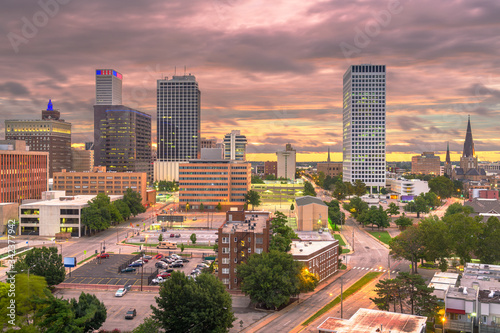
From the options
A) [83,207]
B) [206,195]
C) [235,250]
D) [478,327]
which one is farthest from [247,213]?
[206,195]

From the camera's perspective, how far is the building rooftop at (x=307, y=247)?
7225 cm

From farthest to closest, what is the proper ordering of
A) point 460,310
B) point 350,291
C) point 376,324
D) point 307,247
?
point 307,247
point 350,291
point 460,310
point 376,324

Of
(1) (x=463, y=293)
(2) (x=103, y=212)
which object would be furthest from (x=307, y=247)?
(2) (x=103, y=212)

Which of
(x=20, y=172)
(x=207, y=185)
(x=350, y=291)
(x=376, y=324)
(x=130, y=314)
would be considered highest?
(x=20, y=172)

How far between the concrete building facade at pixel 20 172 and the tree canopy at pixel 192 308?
10138 centimetres

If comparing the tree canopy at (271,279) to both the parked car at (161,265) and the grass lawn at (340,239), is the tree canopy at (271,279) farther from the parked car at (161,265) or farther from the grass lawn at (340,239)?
the grass lawn at (340,239)

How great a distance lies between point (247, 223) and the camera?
7688 centimetres

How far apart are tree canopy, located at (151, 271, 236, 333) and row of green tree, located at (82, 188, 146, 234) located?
71918 millimetres

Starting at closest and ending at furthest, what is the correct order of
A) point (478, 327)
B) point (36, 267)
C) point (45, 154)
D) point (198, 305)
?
point (198, 305) → point (478, 327) → point (36, 267) → point (45, 154)

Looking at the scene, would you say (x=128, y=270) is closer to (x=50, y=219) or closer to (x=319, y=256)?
(x=319, y=256)

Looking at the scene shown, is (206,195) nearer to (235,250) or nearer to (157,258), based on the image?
(157,258)

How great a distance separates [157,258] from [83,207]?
37.5m

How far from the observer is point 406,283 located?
181 ft

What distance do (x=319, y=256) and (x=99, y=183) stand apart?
132897 mm
